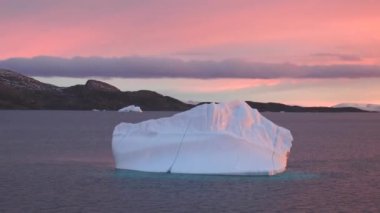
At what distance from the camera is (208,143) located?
25141mm

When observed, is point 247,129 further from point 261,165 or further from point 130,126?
point 130,126

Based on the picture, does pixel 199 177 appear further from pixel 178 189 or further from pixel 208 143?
pixel 178 189

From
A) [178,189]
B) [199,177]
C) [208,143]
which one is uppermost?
[208,143]

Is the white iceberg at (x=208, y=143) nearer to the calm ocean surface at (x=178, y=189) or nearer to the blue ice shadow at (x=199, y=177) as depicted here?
the blue ice shadow at (x=199, y=177)

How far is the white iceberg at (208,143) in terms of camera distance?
25.1m

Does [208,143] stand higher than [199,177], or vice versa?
[208,143]

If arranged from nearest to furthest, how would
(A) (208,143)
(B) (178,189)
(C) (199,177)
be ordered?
(B) (178,189) < (A) (208,143) < (C) (199,177)

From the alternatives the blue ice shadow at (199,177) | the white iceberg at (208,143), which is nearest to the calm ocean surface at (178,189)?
the blue ice shadow at (199,177)

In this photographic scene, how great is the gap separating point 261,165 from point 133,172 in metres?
5.43

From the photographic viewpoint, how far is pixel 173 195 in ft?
71.9

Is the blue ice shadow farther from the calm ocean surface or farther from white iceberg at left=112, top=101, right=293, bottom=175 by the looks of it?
white iceberg at left=112, top=101, right=293, bottom=175

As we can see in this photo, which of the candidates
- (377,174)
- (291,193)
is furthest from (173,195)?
(377,174)

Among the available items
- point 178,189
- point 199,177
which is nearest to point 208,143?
point 199,177

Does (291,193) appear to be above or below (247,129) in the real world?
below
